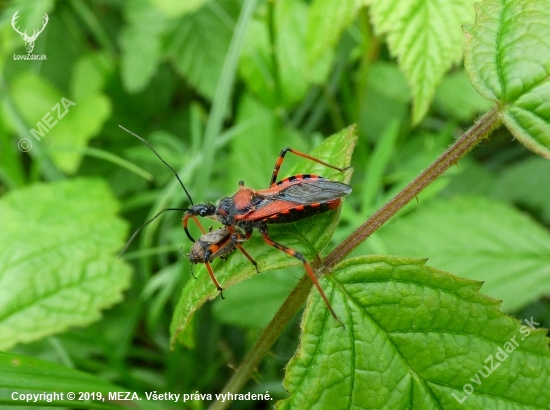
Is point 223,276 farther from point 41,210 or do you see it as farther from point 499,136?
point 499,136

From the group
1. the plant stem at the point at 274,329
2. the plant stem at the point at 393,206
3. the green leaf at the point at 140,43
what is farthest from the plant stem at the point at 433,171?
the green leaf at the point at 140,43

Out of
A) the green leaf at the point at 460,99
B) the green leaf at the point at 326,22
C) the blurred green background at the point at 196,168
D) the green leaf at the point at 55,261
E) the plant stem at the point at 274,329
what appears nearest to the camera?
the plant stem at the point at 274,329

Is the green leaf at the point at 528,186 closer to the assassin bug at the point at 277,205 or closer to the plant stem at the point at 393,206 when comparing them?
the assassin bug at the point at 277,205

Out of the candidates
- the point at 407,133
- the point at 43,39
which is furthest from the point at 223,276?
the point at 43,39

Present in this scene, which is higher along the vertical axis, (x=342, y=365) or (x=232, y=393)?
(x=232, y=393)

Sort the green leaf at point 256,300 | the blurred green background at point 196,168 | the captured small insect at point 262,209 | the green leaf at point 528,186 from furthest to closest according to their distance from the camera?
the green leaf at point 528,186 → the green leaf at point 256,300 → the blurred green background at point 196,168 → the captured small insect at point 262,209

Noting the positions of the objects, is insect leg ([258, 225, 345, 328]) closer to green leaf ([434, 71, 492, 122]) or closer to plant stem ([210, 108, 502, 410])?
plant stem ([210, 108, 502, 410])
